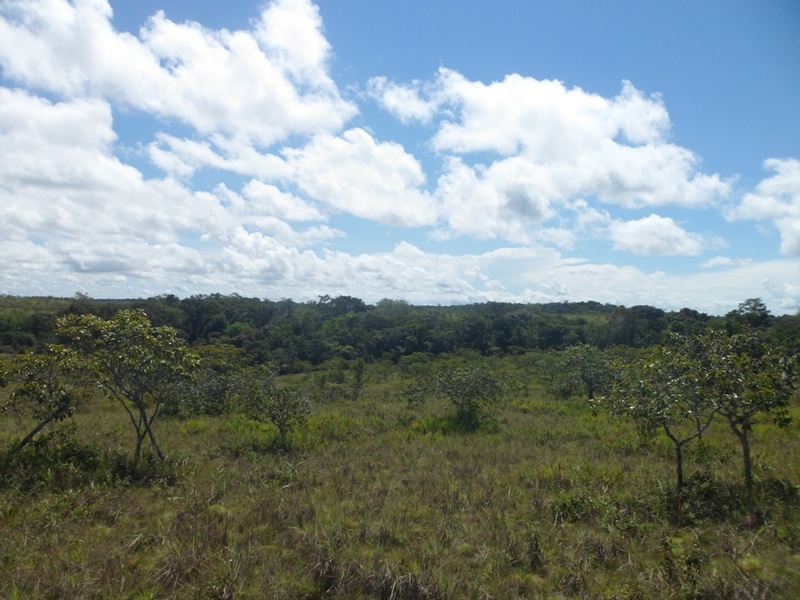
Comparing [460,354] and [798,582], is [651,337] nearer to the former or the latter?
[460,354]

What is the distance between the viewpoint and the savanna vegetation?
5363 millimetres

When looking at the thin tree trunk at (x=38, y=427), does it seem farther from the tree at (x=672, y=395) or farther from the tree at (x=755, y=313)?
the tree at (x=755, y=313)

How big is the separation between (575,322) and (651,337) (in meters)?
18.4

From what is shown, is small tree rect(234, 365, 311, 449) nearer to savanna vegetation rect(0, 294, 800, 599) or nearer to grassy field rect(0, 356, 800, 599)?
savanna vegetation rect(0, 294, 800, 599)

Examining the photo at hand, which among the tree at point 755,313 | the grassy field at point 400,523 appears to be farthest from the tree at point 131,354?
the tree at point 755,313

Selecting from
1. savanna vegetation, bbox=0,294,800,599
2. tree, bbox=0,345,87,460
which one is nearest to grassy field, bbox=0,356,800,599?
savanna vegetation, bbox=0,294,800,599

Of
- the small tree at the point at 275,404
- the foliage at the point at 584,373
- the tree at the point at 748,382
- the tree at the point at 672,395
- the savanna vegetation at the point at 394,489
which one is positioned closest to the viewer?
the savanna vegetation at the point at 394,489

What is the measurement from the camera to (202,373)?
57.2 ft

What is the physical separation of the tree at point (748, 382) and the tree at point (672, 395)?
0.77ft

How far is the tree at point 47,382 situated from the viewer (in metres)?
8.99

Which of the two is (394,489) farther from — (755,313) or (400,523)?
(755,313)

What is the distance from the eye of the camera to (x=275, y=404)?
A: 43.6 feet

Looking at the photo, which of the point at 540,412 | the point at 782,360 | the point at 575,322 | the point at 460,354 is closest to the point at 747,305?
the point at 575,322

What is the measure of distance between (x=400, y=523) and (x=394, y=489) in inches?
66.8
